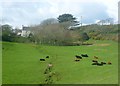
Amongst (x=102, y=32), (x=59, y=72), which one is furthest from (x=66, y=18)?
Answer: (x=59, y=72)

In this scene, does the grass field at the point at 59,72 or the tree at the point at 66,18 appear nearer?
the grass field at the point at 59,72

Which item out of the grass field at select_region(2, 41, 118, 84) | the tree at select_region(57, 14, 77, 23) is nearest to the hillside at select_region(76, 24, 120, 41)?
the tree at select_region(57, 14, 77, 23)

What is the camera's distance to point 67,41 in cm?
7856

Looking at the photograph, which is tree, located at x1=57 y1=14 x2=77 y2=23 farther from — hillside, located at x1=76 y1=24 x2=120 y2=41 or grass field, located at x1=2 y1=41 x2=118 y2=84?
grass field, located at x1=2 y1=41 x2=118 y2=84

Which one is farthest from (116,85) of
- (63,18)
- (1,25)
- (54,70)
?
(63,18)

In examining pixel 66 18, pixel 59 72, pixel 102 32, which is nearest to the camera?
pixel 59 72

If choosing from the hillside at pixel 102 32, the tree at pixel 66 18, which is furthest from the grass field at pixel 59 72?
the tree at pixel 66 18

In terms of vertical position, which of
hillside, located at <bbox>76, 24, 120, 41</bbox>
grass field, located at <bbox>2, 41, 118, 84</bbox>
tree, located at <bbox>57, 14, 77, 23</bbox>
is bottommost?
grass field, located at <bbox>2, 41, 118, 84</bbox>

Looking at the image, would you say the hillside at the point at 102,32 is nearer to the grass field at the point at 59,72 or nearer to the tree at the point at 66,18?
the tree at the point at 66,18

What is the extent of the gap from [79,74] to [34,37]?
52135mm

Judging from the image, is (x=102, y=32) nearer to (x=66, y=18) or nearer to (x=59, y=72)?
(x=66, y=18)

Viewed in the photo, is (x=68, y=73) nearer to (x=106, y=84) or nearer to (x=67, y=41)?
(x=106, y=84)

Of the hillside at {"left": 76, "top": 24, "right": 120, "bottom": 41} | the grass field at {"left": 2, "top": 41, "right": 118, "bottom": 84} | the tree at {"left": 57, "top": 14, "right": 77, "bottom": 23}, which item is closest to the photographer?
the grass field at {"left": 2, "top": 41, "right": 118, "bottom": 84}

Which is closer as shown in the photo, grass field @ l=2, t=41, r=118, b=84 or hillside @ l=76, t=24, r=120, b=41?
grass field @ l=2, t=41, r=118, b=84
